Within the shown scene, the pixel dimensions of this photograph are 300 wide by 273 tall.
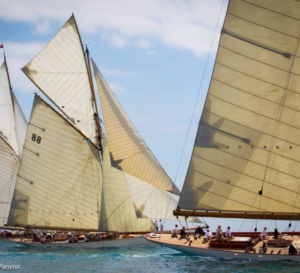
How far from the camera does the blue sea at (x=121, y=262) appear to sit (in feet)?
112

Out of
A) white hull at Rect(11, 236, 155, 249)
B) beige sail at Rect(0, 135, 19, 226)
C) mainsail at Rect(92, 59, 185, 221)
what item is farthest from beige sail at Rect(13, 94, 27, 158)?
mainsail at Rect(92, 59, 185, 221)

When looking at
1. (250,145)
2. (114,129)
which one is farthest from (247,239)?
(114,129)

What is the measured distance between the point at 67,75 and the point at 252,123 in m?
26.5

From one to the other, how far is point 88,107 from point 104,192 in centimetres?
969

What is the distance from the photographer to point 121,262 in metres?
41.9

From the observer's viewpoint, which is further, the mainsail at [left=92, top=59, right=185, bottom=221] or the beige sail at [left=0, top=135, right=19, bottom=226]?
the beige sail at [left=0, top=135, right=19, bottom=226]

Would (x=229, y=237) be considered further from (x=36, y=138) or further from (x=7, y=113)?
(x=7, y=113)

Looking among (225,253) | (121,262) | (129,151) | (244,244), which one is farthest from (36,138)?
(244,244)

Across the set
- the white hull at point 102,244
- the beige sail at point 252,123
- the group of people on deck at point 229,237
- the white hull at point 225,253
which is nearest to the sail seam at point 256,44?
the beige sail at point 252,123

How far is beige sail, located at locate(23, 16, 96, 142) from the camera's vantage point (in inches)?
2201

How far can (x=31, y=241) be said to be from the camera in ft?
188

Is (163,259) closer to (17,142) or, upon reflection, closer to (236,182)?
(236,182)

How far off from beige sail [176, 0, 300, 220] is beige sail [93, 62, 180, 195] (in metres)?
14.8

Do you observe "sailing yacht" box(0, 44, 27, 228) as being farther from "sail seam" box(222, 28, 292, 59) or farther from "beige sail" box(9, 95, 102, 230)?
"sail seam" box(222, 28, 292, 59)
